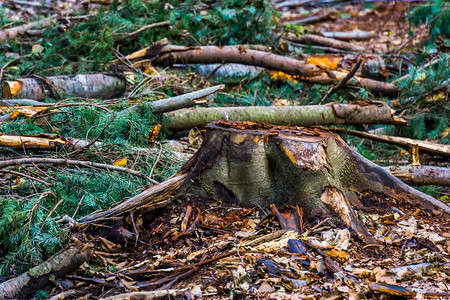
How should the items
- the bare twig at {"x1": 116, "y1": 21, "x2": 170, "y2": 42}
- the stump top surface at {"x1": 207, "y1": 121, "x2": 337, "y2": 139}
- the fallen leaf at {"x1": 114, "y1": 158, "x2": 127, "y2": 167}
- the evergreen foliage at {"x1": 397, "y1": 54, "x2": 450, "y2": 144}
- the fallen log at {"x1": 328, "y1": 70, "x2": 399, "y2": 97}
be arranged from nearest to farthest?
the stump top surface at {"x1": 207, "y1": 121, "x2": 337, "y2": 139}, the fallen leaf at {"x1": 114, "y1": 158, "x2": 127, "y2": 167}, the evergreen foliage at {"x1": 397, "y1": 54, "x2": 450, "y2": 144}, the fallen log at {"x1": 328, "y1": 70, "x2": 399, "y2": 97}, the bare twig at {"x1": 116, "y1": 21, "x2": 170, "y2": 42}

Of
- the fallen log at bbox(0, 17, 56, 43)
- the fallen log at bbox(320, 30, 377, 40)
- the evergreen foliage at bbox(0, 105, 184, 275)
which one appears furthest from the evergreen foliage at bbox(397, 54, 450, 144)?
the fallen log at bbox(0, 17, 56, 43)

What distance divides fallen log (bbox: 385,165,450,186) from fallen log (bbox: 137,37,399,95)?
2.44 metres

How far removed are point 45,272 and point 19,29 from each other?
6195mm

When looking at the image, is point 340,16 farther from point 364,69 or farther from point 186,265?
point 186,265

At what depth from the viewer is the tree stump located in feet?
10.8

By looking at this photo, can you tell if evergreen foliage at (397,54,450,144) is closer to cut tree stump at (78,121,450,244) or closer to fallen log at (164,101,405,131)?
fallen log at (164,101,405,131)

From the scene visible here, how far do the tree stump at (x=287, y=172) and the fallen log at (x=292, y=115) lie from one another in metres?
1.77

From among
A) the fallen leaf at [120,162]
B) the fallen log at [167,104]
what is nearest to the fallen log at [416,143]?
the fallen log at [167,104]

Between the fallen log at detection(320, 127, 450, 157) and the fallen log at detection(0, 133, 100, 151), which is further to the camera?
the fallen log at detection(320, 127, 450, 157)

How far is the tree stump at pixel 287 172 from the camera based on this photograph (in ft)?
10.8

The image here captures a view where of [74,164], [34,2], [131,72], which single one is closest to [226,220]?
[74,164]

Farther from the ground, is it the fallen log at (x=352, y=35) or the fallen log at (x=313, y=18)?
the fallen log at (x=313, y=18)

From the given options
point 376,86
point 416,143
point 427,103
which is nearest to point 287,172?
point 416,143

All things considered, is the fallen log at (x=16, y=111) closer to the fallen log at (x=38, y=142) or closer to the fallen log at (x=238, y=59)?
the fallen log at (x=38, y=142)
